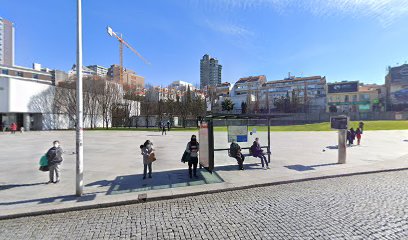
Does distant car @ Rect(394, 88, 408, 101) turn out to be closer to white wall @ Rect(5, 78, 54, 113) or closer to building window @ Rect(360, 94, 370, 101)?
building window @ Rect(360, 94, 370, 101)

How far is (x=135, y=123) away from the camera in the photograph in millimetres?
53625

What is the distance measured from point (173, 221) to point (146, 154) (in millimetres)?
3593

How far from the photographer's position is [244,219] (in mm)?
4680

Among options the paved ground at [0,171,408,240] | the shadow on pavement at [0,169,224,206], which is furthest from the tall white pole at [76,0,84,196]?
the paved ground at [0,171,408,240]

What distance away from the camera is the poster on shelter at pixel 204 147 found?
8.35 metres

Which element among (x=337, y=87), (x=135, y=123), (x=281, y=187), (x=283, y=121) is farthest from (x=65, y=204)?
(x=337, y=87)

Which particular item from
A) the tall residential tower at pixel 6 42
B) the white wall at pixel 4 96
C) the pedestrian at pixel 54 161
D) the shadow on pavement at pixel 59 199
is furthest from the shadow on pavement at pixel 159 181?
→ the tall residential tower at pixel 6 42

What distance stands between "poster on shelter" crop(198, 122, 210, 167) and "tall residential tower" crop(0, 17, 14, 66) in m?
151

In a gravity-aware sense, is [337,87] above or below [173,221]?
above

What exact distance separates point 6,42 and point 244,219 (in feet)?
548

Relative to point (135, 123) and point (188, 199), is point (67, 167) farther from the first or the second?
point (135, 123)

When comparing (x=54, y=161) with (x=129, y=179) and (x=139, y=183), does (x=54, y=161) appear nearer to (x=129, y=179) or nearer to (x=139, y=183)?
(x=129, y=179)

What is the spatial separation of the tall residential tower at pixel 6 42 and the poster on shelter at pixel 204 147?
494 feet

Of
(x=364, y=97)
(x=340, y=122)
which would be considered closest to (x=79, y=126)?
(x=340, y=122)
